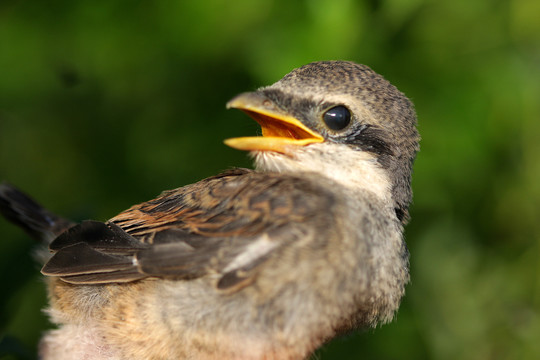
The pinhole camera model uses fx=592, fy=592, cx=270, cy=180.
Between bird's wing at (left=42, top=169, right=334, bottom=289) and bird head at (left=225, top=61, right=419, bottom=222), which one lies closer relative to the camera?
bird's wing at (left=42, top=169, right=334, bottom=289)

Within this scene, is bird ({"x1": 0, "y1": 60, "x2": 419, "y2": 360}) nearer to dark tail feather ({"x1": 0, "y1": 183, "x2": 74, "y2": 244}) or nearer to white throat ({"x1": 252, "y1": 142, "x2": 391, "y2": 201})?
white throat ({"x1": 252, "y1": 142, "x2": 391, "y2": 201})

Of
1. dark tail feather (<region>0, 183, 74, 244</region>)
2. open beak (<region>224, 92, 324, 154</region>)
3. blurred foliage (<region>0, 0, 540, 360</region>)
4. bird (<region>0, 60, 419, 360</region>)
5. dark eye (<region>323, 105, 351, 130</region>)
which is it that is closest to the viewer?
bird (<region>0, 60, 419, 360</region>)

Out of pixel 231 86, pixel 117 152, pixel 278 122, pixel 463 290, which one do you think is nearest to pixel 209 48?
pixel 231 86

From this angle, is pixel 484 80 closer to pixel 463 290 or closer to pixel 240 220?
pixel 463 290

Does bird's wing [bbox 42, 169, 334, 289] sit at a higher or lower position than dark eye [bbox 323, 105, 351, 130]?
lower

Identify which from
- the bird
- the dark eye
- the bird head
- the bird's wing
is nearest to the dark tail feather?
the bird

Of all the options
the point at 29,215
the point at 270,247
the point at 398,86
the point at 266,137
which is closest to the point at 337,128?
the point at 266,137
